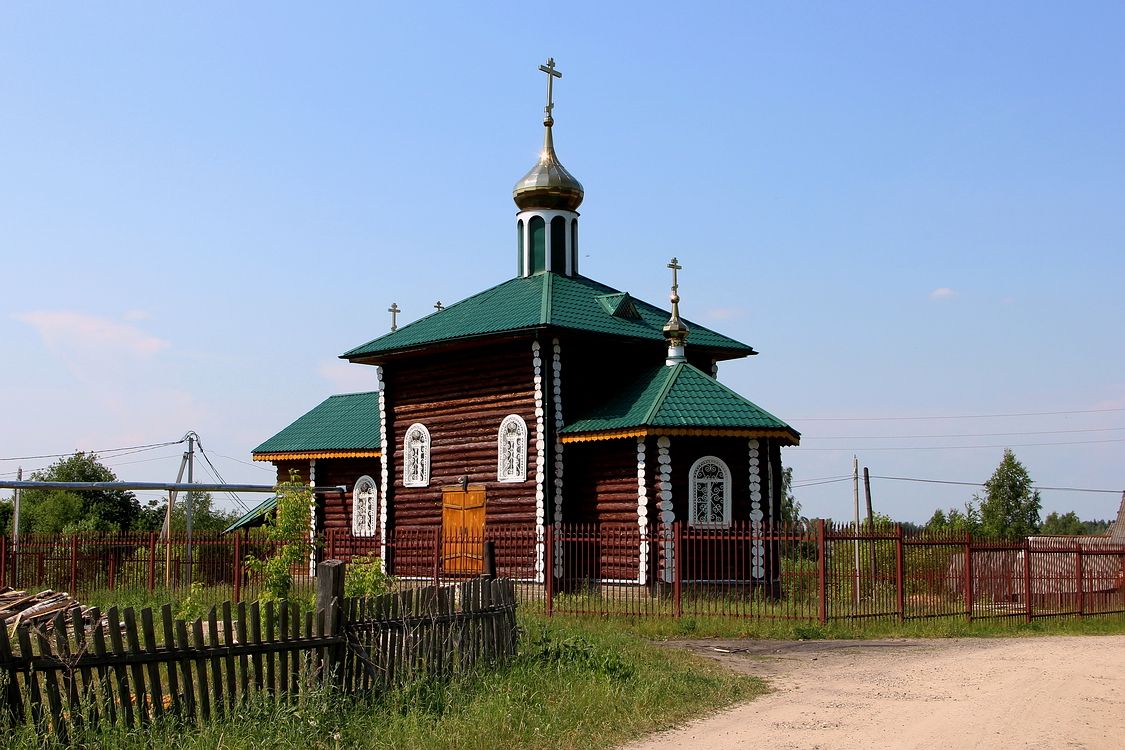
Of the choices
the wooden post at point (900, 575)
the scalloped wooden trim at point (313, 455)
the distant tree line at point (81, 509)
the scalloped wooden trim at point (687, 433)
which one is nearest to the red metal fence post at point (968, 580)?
the wooden post at point (900, 575)

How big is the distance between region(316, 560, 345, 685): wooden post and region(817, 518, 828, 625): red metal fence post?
961cm

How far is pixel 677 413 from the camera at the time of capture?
20.5m

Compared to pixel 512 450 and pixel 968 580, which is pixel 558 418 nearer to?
pixel 512 450

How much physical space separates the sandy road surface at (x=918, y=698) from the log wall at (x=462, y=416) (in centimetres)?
750

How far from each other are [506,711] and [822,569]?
901 cm

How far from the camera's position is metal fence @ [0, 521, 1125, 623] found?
17.9 m

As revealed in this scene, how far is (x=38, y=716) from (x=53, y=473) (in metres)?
45.1

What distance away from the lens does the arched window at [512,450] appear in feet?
73.3

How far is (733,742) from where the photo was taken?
29.4 feet

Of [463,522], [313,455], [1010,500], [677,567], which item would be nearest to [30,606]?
[463,522]

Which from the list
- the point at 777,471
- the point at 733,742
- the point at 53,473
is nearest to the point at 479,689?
the point at 733,742

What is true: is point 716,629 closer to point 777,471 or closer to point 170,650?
point 777,471

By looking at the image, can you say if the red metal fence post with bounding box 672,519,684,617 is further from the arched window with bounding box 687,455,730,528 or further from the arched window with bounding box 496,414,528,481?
A: the arched window with bounding box 496,414,528,481

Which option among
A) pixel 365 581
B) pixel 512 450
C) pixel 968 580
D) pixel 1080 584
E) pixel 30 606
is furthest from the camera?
pixel 512 450
